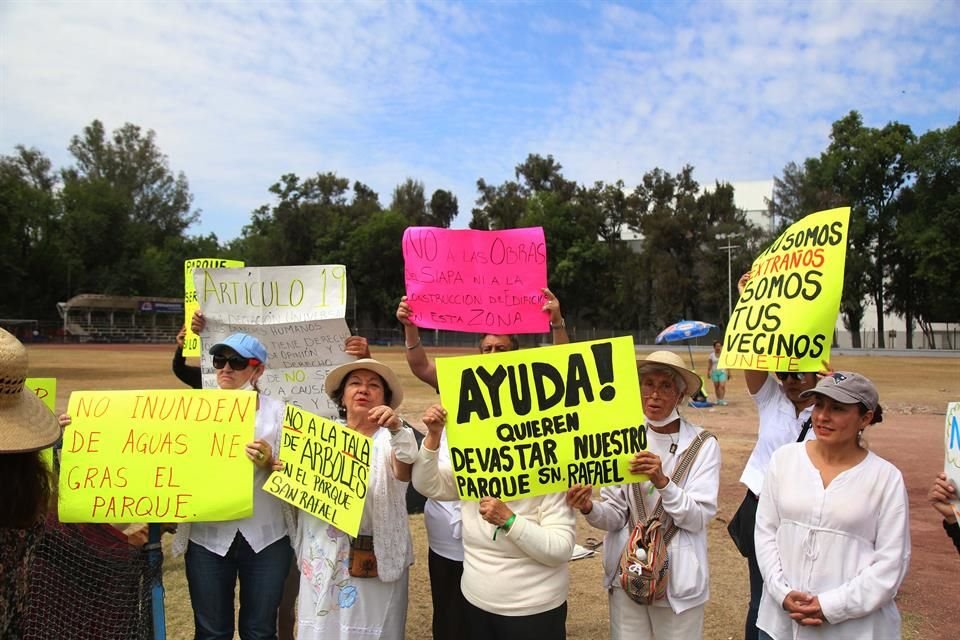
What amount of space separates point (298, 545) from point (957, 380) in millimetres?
33259

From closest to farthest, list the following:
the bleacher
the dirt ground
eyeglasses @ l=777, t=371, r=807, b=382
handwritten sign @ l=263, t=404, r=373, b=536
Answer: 1. handwritten sign @ l=263, t=404, r=373, b=536
2. eyeglasses @ l=777, t=371, r=807, b=382
3. the dirt ground
4. the bleacher

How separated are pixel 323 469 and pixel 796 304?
2.91 m

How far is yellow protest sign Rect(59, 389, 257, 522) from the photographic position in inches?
148

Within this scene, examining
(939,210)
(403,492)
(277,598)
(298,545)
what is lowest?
(277,598)

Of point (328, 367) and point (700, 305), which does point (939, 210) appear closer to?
point (700, 305)

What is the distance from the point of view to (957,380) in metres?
29.7

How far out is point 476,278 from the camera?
5215 mm

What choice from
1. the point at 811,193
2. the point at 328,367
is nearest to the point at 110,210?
the point at 811,193

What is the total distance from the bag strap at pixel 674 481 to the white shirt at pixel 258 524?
6.28 ft

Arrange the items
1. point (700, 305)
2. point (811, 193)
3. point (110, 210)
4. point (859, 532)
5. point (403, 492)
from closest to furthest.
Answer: point (859, 532)
point (403, 492)
point (811, 193)
point (700, 305)
point (110, 210)

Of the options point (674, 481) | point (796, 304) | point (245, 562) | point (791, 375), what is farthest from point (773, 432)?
point (245, 562)

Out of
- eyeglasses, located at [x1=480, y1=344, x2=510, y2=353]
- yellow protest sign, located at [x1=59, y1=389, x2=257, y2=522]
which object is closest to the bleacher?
yellow protest sign, located at [x1=59, y1=389, x2=257, y2=522]

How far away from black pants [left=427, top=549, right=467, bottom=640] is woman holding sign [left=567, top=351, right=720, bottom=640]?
2.84ft

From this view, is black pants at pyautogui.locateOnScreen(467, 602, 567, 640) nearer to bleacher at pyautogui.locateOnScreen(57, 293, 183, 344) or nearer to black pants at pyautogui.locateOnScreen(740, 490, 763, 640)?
black pants at pyautogui.locateOnScreen(740, 490, 763, 640)
